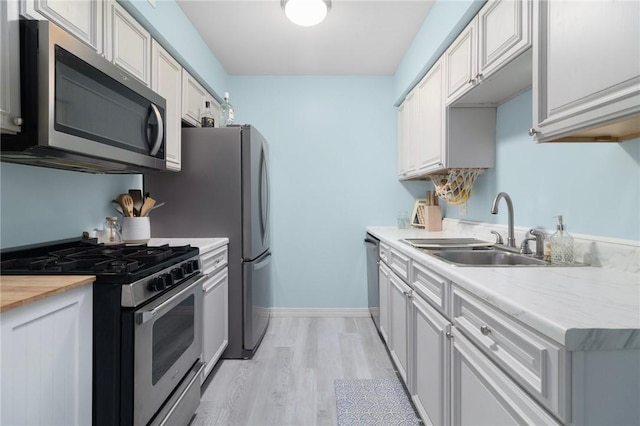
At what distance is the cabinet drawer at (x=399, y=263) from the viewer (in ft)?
6.25

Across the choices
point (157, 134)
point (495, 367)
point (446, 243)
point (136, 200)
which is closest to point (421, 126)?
point (446, 243)

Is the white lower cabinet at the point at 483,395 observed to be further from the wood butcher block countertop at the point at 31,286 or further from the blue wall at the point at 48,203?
the blue wall at the point at 48,203

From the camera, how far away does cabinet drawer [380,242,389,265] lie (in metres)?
2.44

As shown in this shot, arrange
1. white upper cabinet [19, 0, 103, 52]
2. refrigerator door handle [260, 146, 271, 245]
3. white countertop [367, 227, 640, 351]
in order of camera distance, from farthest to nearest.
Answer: refrigerator door handle [260, 146, 271, 245] → white upper cabinet [19, 0, 103, 52] → white countertop [367, 227, 640, 351]

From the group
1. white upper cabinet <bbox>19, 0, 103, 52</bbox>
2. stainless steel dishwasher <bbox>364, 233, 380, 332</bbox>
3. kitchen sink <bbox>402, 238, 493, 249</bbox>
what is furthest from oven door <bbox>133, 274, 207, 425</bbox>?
stainless steel dishwasher <bbox>364, 233, 380, 332</bbox>

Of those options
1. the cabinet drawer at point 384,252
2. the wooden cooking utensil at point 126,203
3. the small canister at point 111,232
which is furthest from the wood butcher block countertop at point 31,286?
the cabinet drawer at point 384,252

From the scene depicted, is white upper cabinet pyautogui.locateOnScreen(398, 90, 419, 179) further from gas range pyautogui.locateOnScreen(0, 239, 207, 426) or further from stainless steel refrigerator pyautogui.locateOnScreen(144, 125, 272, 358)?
gas range pyautogui.locateOnScreen(0, 239, 207, 426)

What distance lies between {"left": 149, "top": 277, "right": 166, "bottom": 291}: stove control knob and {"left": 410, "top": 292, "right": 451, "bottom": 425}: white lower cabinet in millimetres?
1197

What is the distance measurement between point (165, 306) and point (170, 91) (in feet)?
4.99

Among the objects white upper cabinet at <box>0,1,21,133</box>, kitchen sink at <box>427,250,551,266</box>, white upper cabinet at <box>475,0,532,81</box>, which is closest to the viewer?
white upper cabinet at <box>0,1,21,133</box>

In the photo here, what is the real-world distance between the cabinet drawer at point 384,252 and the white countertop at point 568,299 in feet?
3.51

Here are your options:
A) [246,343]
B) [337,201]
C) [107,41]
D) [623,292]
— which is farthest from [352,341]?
[107,41]

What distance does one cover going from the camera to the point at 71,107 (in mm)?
1222

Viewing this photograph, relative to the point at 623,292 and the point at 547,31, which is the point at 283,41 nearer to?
the point at 547,31
